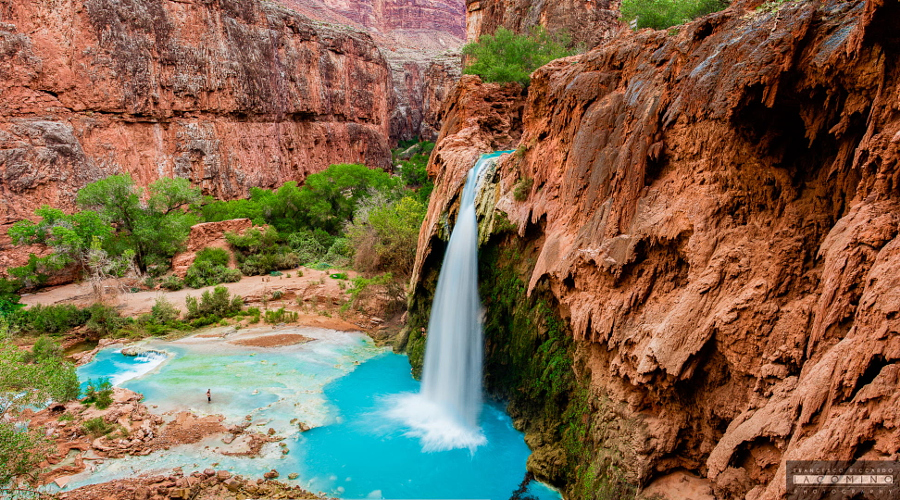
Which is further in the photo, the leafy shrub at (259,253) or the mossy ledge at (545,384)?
the leafy shrub at (259,253)

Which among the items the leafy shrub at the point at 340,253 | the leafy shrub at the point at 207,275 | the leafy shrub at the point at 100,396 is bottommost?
the leafy shrub at the point at 100,396

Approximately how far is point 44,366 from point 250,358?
7.01 metres

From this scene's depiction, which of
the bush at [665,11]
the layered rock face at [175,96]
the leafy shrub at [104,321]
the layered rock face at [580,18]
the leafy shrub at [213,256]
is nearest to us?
the bush at [665,11]

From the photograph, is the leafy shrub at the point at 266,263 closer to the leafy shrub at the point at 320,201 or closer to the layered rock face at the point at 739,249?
the leafy shrub at the point at 320,201

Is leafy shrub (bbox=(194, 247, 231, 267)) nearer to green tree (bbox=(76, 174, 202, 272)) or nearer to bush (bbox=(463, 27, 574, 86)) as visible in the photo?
green tree (bbox=(76, 174, 202, 272))

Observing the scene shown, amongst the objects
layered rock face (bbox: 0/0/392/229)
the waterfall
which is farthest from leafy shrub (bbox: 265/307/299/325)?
layered rock face (bbox: 0/0/392/229)

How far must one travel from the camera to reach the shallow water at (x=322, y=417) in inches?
417

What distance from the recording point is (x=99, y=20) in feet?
111

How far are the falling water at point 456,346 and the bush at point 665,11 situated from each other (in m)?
8.80

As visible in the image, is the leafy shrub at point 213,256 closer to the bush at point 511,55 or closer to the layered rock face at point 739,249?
the bush at point 511,55

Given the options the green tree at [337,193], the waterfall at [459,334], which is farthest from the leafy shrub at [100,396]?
the green tree at [337,193]

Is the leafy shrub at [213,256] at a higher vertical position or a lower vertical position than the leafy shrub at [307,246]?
lower

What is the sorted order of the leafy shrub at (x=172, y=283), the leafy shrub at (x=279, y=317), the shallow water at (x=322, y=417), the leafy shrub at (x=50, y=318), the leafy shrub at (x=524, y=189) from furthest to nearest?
the leafy shrub at (x=172, y=283) → the leafy shrub at (x=279, y=317) → the leafy shrub at (x=50, y=318) → the leafy shrub at (x=524, y=189) → the shallow water at (x=322, y=417)

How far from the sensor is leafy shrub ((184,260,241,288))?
26000 millimetres
